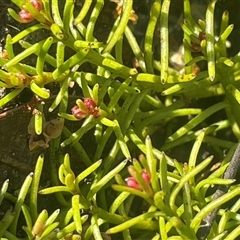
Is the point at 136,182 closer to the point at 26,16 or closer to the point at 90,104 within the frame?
the point at 90,104

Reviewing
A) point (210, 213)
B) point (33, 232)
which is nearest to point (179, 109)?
point (210, 213)

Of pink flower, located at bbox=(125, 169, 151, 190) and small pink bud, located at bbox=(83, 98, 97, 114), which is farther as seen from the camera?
small pink bud, located at bbox=(83, 98, 97, 114)

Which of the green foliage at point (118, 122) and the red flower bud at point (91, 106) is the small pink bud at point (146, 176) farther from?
the red flower bud at point (91, 106)

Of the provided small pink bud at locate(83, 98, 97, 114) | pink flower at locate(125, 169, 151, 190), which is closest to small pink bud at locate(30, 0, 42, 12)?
small pink bud at locate(83, 98, 97, 114)

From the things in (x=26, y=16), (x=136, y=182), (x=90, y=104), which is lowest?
(x=136, y=182)

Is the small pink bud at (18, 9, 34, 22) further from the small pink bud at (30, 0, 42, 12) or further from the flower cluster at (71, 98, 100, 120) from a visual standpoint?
the flower cluster at (71, 98, 100, 120)

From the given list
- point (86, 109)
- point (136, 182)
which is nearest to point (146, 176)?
point (136, 182)

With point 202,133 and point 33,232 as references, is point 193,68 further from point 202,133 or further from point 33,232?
point 33,232
